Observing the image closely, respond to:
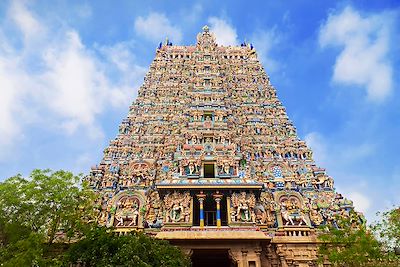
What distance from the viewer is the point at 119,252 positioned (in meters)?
11.5

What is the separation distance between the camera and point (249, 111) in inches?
1118

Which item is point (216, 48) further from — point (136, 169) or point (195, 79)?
point (136, 169)

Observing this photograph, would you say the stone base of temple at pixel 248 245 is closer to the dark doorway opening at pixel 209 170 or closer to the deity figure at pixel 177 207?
the deity figure at pixel 177 207

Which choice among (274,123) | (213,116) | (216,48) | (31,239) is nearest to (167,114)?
(213,116)

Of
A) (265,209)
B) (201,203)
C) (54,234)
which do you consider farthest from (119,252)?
(265,209)

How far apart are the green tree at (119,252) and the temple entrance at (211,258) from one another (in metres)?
4.89

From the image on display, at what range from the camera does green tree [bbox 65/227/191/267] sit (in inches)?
444

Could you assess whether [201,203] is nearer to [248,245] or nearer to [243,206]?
[243,206]

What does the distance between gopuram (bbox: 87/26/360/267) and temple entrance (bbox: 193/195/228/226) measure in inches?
2.4

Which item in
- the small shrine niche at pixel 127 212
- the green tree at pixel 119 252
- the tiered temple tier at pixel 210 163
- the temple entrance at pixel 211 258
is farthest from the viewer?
the small shrine niche at pixel 127 212

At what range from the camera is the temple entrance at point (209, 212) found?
19.9 m

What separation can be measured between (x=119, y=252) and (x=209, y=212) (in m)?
9.69

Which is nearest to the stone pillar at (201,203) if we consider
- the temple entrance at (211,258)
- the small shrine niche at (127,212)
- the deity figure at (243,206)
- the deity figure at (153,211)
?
the temple entrance at (211,258)

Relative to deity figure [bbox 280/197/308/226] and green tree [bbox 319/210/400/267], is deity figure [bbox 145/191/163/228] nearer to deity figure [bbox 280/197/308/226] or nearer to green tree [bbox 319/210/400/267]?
deity figure [bbox 280/197/308/226]
